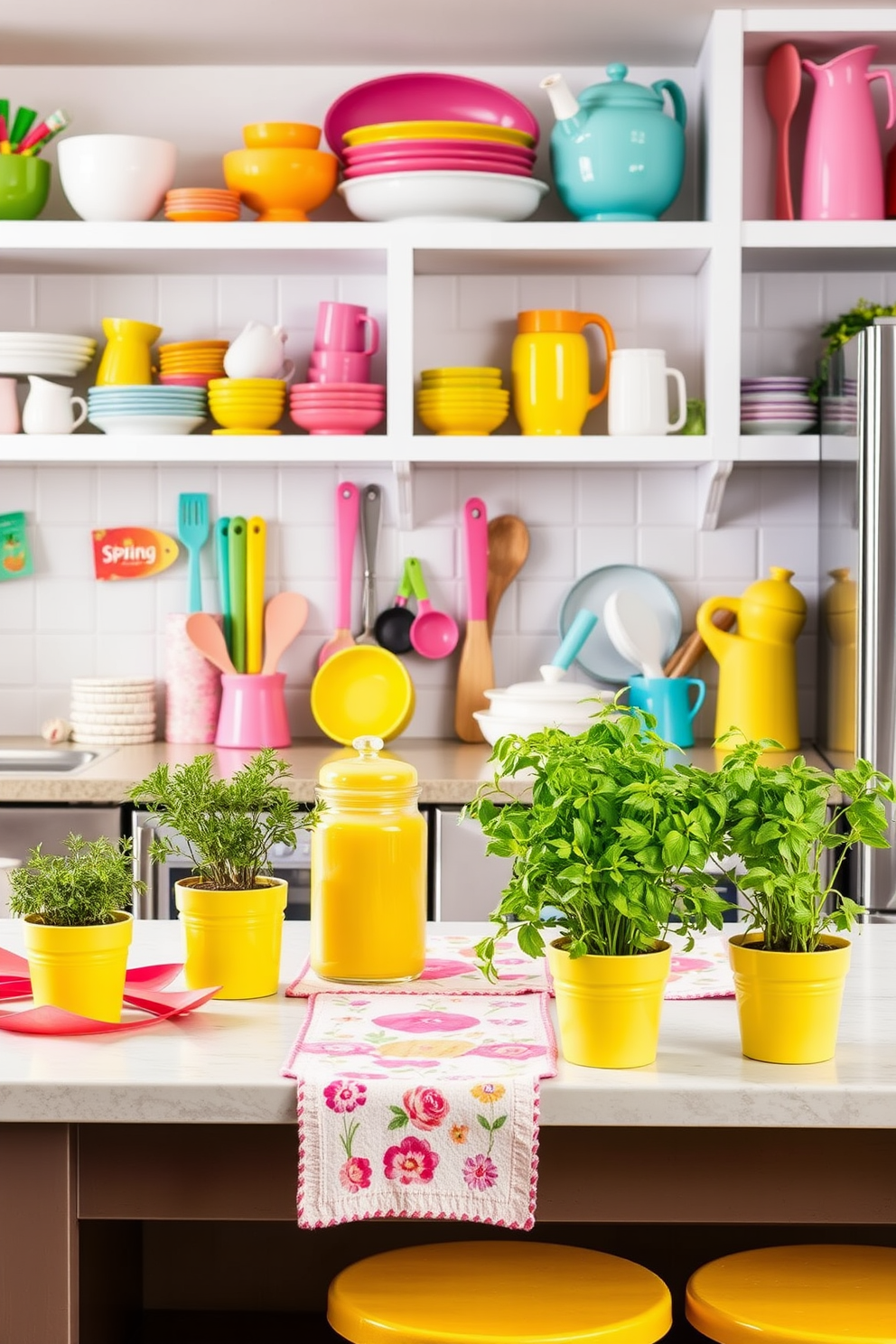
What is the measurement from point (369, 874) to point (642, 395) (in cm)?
198

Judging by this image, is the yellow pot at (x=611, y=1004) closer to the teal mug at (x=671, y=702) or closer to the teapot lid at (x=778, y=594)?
the teal mug at (x=671, y=702)

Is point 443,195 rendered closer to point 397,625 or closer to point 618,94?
point 618,94

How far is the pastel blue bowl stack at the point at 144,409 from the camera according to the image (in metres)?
3.22

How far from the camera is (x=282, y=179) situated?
3193mm

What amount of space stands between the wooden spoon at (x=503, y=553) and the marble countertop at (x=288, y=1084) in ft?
7.21

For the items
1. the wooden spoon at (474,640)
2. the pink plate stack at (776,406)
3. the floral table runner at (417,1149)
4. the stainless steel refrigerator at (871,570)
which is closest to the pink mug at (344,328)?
the wooden spoon at (474,640)

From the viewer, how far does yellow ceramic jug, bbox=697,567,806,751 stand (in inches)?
128

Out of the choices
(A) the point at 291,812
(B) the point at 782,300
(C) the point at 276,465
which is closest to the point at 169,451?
(C) the point at 276,465

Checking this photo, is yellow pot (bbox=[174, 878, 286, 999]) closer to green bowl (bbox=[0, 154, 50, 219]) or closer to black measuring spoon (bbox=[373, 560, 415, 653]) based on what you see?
black measuring spoon (bbox=[373, 560, 415, 653])

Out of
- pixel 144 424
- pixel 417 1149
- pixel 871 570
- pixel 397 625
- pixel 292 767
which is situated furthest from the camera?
pixel 397 625

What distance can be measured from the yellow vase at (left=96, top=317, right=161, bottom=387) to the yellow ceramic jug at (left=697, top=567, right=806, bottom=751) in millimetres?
1323

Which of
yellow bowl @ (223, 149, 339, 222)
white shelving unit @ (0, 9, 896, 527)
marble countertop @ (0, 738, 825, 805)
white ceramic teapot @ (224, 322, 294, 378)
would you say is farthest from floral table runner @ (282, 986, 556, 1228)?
yellow bowl @ (223, 149, 339, 222)

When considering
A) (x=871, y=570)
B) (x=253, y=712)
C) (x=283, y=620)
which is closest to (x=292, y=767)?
(x=253, y=712)

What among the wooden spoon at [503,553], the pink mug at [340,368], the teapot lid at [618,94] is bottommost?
the wooden spoon at [503,553]
